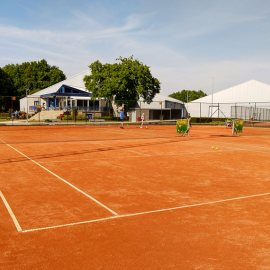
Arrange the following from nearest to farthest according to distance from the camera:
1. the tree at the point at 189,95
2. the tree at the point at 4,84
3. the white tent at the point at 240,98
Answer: the white tent at the point at 240,98 < the tree at the point at 4,84 < the tree at the point at 189,95

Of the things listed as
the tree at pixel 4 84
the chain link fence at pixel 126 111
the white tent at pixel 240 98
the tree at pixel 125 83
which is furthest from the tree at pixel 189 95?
the tree at pixel 125 83

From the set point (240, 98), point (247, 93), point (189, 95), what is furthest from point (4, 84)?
point (189, 95)

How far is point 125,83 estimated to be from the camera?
134 feet

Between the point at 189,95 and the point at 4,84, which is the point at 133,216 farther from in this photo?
the point at 189,95

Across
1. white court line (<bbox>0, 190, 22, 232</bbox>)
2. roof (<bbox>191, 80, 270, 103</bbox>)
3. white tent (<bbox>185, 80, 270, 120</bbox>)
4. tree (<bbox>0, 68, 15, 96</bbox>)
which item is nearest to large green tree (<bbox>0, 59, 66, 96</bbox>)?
tree (<bbox>0, 68, 15, 96</bbox>)

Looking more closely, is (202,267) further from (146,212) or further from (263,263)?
(146,212)

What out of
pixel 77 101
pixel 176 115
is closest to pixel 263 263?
pixel 176 115

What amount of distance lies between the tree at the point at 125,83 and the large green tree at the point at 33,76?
47278mm

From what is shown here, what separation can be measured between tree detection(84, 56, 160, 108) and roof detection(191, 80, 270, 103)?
1792cm

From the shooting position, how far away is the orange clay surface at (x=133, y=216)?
11.9 feet

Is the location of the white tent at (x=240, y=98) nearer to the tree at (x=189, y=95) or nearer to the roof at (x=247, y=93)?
the roof at (x=247, y=93)

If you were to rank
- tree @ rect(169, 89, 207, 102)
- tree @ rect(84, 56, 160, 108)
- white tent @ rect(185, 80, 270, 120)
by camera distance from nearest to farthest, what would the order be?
tree @ rect(84, 56, 160, 108) → white tent @ rect(185, 80, 270, 120) → tree @ rect(169, 89, 207, 102)

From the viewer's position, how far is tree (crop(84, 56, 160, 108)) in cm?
4122

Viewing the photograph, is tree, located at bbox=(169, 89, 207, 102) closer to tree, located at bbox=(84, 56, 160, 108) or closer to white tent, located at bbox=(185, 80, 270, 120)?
white tent, located at bbox=(185, 80, 270, 120)
